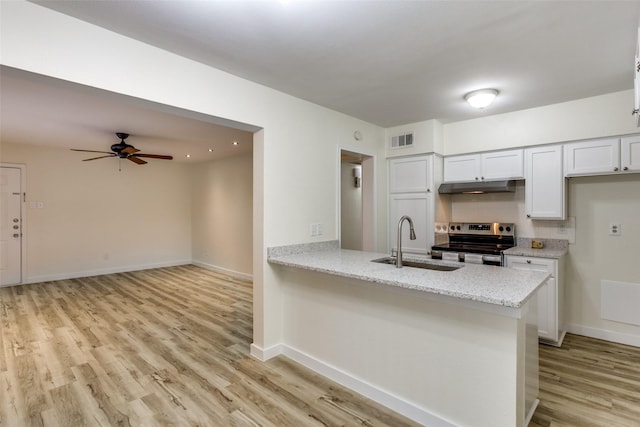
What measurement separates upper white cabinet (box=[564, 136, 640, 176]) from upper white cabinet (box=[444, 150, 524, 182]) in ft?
1.49

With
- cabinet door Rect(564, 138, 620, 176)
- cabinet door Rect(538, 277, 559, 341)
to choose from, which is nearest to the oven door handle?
cabinet door Rect(538, 277, 559, 341)

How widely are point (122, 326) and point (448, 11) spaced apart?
444 cm

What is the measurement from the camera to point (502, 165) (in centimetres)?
375

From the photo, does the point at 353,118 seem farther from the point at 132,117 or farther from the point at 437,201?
the point at 132,117

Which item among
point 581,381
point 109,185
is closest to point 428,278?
point 581,381

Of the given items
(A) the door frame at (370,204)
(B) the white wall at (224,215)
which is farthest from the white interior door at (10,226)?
(A) the door frame at (370,204)

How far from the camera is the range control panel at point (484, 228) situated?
3.88 metres

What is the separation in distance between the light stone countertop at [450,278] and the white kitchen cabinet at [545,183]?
1.78 metres

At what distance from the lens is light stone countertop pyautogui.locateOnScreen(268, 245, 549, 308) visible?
1626 millimetres

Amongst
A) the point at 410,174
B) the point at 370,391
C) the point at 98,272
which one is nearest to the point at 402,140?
the point at 410,174

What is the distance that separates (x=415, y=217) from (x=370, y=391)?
7.90ft

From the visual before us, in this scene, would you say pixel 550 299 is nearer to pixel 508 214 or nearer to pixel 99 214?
pixel 508 214

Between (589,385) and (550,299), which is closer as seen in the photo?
(589,385)

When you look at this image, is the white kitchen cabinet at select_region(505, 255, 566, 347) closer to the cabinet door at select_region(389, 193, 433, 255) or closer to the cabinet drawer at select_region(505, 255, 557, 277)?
the cabinet drawer at select_region(505, 255, 557, 277)
